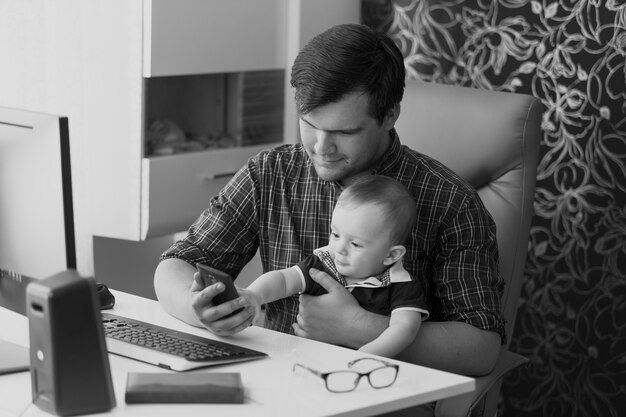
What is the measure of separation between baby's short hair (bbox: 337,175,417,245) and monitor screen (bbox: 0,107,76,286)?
0.55 meters

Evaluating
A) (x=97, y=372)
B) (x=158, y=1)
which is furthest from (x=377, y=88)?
(x=158, y=1)

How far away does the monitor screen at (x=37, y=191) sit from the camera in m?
1.37

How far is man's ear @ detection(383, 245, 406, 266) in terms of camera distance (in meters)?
1.74

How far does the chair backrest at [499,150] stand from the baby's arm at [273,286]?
→ 472 millimetres

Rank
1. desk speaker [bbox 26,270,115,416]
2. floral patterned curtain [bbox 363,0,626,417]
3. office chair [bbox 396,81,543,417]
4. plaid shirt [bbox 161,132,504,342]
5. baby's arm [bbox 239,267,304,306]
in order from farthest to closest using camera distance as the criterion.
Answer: floral patterned curtain [bbox 363,0,626,417]
office chair [bbox 396,81,543,417]
plaid shirt [bbox 161,132,504,342]
baby's arm [bbox 239,267,304,306]
desk speaker [bbox 26,270,115,416]

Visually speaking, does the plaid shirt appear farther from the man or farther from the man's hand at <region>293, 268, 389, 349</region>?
the man's hand at <region>293, 268, 389, 349</region>

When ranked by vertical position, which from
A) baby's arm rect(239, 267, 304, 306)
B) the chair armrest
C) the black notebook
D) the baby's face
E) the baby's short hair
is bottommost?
the chair armrest

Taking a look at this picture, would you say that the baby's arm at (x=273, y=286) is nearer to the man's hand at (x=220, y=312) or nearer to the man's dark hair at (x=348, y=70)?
the man's hand at (x=220, y=312)

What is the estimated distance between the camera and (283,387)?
1.42 meters

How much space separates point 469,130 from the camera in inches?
82.1

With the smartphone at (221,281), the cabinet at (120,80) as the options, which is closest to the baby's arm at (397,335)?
the smartphone at (221,281)

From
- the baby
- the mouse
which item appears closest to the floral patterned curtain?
the baby

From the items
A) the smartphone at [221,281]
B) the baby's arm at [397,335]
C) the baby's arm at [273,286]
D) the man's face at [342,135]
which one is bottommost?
the baby's arm at [397,335]

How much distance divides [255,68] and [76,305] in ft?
5.96
